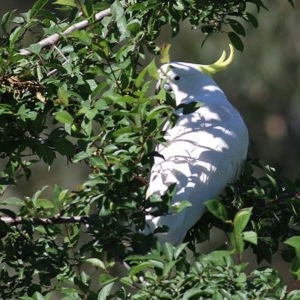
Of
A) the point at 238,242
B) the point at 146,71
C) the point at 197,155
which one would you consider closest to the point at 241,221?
the point at 238,242

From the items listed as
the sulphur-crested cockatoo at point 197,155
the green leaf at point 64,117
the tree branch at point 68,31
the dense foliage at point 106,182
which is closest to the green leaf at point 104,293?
the dense foliage at point 106,182

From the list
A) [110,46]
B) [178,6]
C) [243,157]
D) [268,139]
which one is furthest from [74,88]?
[268,139]

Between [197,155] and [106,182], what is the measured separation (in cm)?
63

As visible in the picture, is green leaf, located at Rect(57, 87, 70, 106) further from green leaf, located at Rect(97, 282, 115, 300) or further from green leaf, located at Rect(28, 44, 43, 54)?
green leaf, located at Rect(97, 282, 115, 300)

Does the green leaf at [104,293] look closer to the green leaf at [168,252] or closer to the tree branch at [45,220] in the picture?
the green leaf at [168,252]

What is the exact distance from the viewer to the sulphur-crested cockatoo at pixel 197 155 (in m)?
1.99

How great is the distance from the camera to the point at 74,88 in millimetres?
1672

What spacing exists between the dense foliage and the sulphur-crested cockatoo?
0.12 metres

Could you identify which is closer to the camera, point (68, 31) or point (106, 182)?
point (106, 182)

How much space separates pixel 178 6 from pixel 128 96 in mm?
369

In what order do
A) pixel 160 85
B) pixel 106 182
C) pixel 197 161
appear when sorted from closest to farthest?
pixel 106 182
pixel 160 85
pixel 197 161

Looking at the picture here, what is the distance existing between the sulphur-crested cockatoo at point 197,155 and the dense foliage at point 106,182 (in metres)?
0.12

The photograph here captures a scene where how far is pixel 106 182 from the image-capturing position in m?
1.53

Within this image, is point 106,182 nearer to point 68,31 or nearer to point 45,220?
Answer: point 45,220
